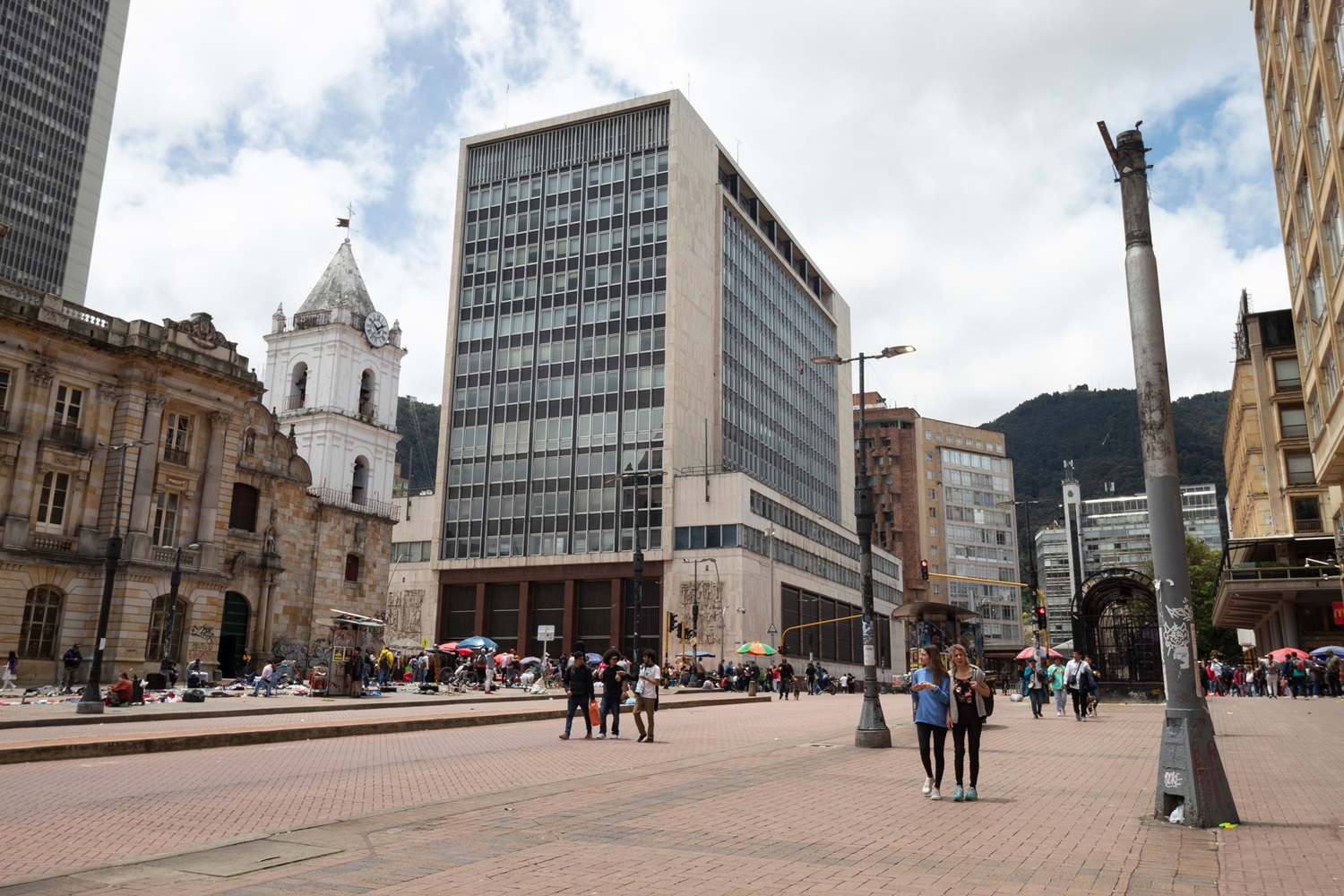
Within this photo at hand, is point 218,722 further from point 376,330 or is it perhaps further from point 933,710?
point 376,330

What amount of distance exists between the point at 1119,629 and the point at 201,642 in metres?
35.9

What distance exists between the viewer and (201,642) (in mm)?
40312

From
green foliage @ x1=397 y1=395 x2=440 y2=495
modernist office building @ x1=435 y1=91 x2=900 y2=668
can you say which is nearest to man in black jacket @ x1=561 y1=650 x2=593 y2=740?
modernist office building @ x1=435 y1=91 x2=900 y2=668

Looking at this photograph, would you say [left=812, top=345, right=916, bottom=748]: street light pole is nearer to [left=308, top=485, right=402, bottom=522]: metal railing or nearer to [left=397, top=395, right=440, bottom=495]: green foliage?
[left=308, top=485, right=402, bottom=522]: metal railing

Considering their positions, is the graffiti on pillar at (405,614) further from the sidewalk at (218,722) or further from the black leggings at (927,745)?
the black leggings at (927,745)

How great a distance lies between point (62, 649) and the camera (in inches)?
1401

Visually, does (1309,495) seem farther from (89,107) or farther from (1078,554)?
(1078,554)

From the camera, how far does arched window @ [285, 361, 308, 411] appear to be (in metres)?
67.1

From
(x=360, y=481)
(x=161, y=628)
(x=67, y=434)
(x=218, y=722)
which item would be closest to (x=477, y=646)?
(x=161, y=628)

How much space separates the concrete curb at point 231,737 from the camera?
14539 millimetres

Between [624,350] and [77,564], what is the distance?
43038 millimetres

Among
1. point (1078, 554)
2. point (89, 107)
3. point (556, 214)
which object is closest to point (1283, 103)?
point (556, 214)

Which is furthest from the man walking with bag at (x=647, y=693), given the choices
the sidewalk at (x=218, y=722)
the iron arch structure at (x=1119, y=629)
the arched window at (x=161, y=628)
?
the arched window at (x=161, y=628)

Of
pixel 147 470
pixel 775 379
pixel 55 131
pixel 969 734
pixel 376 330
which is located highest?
pixel 55 131
